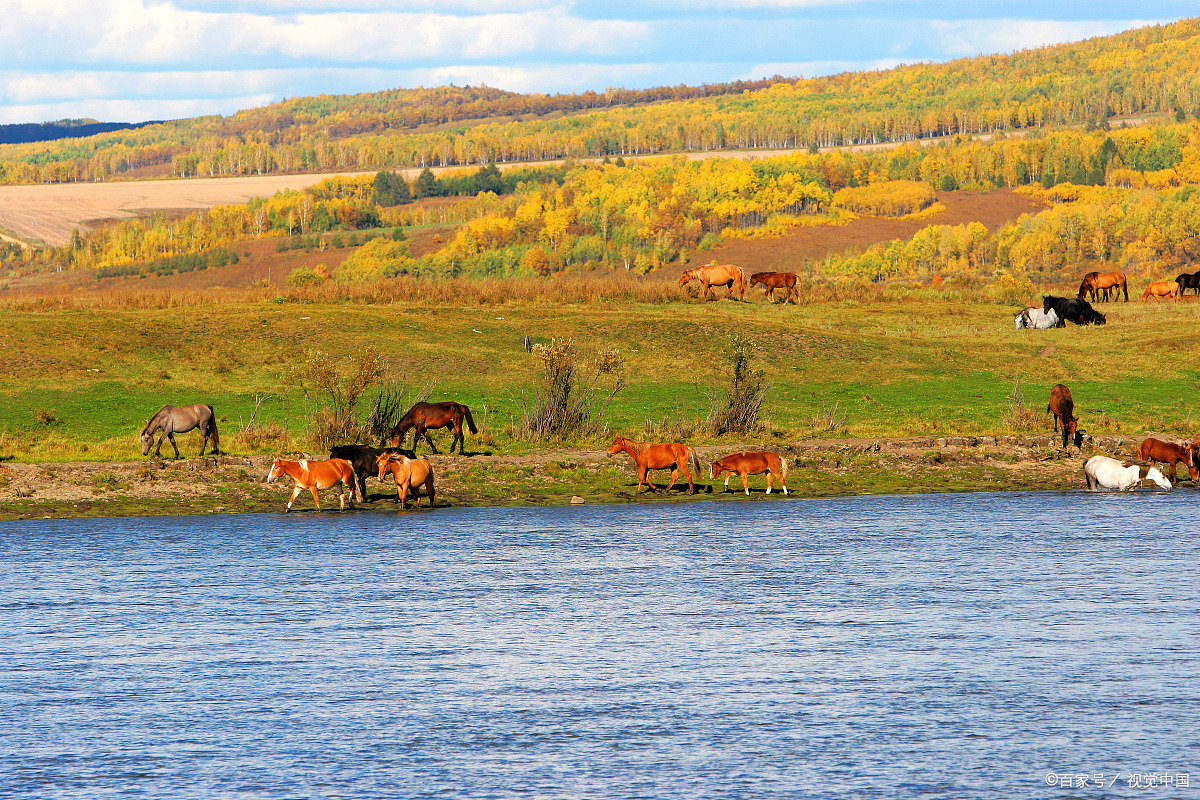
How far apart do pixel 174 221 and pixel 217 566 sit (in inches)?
7292

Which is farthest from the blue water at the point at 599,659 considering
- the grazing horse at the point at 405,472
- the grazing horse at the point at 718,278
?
the grazing horse at the point at 718,278

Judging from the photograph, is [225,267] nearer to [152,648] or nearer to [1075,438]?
[1075,438]

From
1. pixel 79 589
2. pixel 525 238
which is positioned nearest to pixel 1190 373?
pixel 79 589

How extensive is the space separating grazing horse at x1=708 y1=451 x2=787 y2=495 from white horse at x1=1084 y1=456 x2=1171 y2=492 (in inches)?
245

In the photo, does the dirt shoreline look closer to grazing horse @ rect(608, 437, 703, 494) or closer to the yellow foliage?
grazing horse @ rect(608, 437, 703, 494)

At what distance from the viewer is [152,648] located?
14562 millimetres

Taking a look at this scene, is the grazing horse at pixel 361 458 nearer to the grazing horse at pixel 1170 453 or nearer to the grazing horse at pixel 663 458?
the grazing horse at pixel 663 458

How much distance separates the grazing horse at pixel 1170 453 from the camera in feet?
88.2

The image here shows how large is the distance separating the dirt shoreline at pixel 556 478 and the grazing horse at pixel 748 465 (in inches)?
18.6

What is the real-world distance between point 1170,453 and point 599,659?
17331 millimetres

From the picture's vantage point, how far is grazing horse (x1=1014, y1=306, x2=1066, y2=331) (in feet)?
168

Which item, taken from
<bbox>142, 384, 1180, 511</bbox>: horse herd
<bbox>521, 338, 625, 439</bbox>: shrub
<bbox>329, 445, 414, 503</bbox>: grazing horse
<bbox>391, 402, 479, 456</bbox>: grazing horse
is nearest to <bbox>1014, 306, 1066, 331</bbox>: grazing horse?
<bbox>142, 384, 1180, 511</bbox>: horse herd

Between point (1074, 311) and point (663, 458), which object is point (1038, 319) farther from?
point (663, 458)

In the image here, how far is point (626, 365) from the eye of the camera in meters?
40.5
